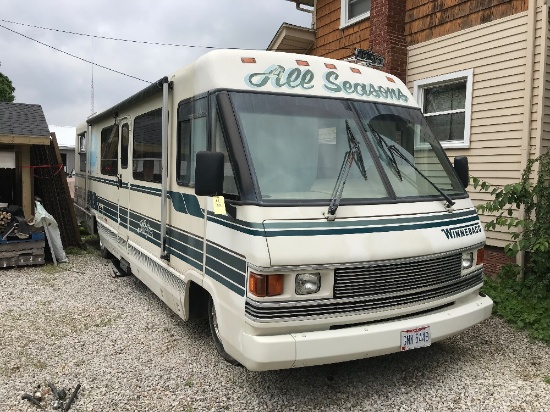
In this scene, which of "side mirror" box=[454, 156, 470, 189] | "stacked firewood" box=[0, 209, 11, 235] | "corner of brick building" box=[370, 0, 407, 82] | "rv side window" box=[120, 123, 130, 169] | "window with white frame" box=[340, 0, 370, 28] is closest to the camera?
"side mirror" box=[454, 156, 470, 189]

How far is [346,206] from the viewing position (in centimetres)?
343

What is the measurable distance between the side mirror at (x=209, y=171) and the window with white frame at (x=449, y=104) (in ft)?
17.6

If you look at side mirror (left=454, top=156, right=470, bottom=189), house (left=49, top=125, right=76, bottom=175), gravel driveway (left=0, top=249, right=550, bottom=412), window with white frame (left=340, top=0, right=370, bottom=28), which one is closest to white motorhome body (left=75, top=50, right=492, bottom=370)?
side mirror (left=454, top=156, right=470, bottom=189)

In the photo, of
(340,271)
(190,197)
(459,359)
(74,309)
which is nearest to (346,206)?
(340,271)

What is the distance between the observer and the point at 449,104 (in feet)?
26.0

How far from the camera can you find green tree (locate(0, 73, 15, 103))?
26087mm

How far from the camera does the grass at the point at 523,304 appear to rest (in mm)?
4930

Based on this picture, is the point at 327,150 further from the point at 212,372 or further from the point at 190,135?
the point at 212,372

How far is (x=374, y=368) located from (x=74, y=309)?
11.7ft

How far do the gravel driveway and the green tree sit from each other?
24.9m

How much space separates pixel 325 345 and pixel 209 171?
4.56 feet

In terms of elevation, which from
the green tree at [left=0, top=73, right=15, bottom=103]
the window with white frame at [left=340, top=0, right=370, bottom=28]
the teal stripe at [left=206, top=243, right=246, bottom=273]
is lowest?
the teal stripe at [left=206, top=243, right=246, bottom=273]

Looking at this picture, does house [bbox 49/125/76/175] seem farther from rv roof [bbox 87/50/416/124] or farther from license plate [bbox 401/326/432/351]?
license plate [bbox 401/326/432/351]

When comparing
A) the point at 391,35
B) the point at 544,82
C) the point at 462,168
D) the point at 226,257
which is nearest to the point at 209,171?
the point at 226,257
